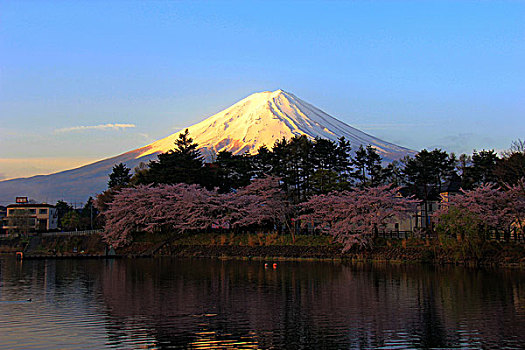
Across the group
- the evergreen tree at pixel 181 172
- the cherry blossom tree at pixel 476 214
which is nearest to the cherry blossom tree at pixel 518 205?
the cherry blossom tree at pixel 476 214

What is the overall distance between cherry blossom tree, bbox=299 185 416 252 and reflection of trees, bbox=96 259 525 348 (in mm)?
12563

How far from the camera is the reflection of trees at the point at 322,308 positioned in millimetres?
18469

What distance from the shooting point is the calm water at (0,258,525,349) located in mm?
17969

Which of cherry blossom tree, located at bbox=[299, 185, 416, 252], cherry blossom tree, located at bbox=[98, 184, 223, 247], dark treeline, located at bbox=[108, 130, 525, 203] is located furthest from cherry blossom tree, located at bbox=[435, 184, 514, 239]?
cherry blossom tree, located at bbox=[98, 184, 223, 247]

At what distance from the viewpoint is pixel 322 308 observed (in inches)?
955

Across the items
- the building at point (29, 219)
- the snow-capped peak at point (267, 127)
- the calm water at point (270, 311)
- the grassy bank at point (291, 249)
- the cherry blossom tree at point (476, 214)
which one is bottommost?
the calm water at point (270, 311)

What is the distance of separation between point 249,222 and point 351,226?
14.2 m

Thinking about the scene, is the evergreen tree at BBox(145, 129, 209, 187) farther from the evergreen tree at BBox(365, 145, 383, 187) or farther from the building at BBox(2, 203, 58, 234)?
the building at BBox(2, 203, 58, 234)

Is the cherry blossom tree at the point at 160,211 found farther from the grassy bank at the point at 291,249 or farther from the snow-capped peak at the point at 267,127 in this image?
the snow-capped peak at the point at 267,127

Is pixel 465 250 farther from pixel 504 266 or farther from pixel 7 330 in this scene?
pixel 7 330

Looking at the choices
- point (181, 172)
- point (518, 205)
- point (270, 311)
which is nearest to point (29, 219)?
point (181, 172)

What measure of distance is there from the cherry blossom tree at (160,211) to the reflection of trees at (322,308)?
26.2 m

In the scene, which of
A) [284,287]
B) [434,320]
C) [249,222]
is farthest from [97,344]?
[249,222]

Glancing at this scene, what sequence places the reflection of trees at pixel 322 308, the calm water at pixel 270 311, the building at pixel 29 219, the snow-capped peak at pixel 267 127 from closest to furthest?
1. the calm water at pixel 270 311
2. the reflection of trees at pixel 322 308
3. the building at pixel 29 219
4. the snow-capped peak at pixel 267 127
